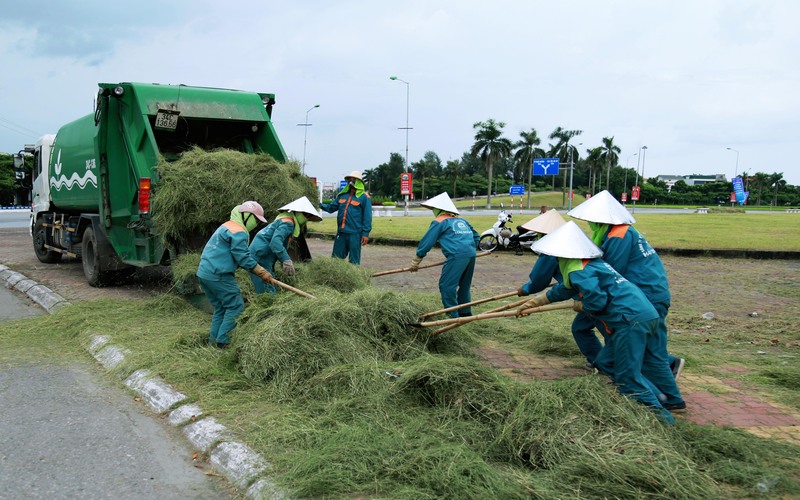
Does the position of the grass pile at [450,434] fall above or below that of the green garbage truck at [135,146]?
below

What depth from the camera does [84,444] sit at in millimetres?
4012

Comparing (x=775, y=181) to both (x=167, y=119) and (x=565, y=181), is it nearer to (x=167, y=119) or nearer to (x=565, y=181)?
(x=565, y=181)

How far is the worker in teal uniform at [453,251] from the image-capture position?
267 inches

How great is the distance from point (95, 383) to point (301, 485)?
117 inches

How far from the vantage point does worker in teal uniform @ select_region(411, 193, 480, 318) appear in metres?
6.78

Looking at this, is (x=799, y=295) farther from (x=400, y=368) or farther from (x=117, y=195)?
(x=117, y=195)

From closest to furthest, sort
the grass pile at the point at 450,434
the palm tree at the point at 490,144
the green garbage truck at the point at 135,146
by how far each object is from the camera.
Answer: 1. the grass pile at the point at 450,434
2. the green garbage truck at the point at 135,146
3. the palm tree at the point at 490,144

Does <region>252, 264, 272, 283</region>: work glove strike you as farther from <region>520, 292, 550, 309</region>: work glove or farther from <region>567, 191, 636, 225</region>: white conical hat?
<region>567, 191, 636, 225</region>: white conical hat

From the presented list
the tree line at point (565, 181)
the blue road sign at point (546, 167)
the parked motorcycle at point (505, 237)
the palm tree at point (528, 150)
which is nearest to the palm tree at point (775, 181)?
the tree line at point (565, 181)

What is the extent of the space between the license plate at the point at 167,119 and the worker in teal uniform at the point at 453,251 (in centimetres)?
372

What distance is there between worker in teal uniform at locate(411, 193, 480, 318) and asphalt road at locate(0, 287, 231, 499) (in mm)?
3299

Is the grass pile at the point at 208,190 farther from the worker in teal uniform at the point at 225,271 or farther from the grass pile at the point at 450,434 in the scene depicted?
the grass pile at the point at 450,434

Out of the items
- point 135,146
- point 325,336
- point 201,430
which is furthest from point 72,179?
point 201,430

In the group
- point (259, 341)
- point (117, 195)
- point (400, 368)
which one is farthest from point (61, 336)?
point (400, 368)
